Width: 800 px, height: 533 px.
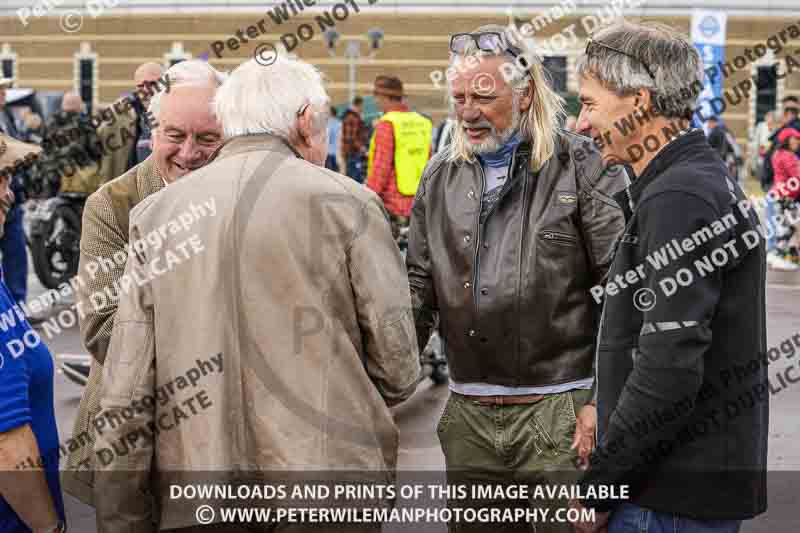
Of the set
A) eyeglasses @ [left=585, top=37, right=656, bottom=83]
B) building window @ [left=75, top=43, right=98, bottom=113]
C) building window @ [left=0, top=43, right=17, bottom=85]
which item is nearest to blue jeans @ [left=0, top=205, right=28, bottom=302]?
eyeglasses @ [left=585, top=37, right=656, bottom=83]

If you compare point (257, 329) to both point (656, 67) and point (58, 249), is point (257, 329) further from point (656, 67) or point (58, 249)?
point (58, 249)

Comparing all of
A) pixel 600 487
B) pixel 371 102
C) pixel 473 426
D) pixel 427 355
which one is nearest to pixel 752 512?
pixel 600 487

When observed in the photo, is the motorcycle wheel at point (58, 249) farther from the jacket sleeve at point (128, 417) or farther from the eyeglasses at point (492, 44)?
the jacket sleeve at point (128, 417)

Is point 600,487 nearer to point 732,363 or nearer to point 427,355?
point 732,363

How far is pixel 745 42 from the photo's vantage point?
35438 mm

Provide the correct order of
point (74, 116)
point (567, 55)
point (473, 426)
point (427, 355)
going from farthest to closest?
point (567, 55), point (74, 116), point (427, 355), point (473, 426)

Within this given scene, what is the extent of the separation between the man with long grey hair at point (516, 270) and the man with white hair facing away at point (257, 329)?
2.21 feet

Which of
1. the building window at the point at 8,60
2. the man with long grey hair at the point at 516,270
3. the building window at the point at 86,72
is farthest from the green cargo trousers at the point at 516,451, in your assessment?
the building window at the point at 8,60

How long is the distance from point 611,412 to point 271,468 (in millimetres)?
793

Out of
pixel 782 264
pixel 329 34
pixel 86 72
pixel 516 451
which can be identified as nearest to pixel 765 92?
pixel 329 34

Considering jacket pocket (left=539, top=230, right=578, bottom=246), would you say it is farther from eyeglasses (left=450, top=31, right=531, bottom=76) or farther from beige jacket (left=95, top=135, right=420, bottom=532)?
beige jacket (left=95, top=135, right=420, bottom=532)

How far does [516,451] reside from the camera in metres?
3.45

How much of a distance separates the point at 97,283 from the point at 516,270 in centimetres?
118

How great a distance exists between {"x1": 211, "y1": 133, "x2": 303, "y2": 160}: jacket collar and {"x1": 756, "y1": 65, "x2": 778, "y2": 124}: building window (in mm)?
33705
